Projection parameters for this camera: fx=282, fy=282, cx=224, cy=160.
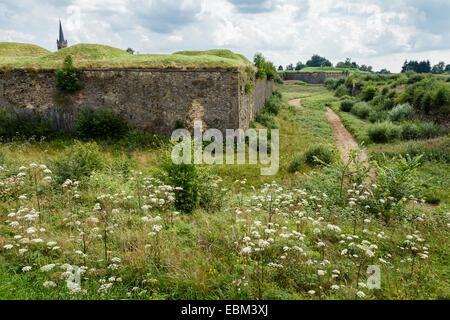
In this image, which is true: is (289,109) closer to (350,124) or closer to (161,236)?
(350,124)

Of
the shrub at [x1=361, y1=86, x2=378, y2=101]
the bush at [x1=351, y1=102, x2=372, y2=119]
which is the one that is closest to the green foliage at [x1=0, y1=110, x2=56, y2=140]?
the bush at [x1=351, y1=102, x2=372, y2=119]

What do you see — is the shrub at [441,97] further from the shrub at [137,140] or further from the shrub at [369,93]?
the shrub at [137,140]

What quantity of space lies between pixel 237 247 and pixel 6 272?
3373mm

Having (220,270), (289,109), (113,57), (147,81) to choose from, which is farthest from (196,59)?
(289,109)

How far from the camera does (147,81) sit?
1483 cm

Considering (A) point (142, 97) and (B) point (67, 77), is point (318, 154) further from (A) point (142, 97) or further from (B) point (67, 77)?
(B) point (67, 77)

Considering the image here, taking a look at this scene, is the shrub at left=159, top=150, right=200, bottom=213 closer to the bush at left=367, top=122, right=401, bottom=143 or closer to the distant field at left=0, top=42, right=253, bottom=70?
the distant field at left=0, top=42, right=253, bottom=70

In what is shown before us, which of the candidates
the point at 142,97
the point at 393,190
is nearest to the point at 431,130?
the point at 393,190

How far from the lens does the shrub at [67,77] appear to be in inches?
587

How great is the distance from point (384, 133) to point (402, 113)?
5731 mm

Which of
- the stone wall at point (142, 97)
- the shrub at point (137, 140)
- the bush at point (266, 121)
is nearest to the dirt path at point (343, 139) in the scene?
the bush at point (266, 121)

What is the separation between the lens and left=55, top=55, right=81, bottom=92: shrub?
48.9 feet

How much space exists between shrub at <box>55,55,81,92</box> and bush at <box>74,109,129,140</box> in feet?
4.84

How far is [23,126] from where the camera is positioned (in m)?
15.0
